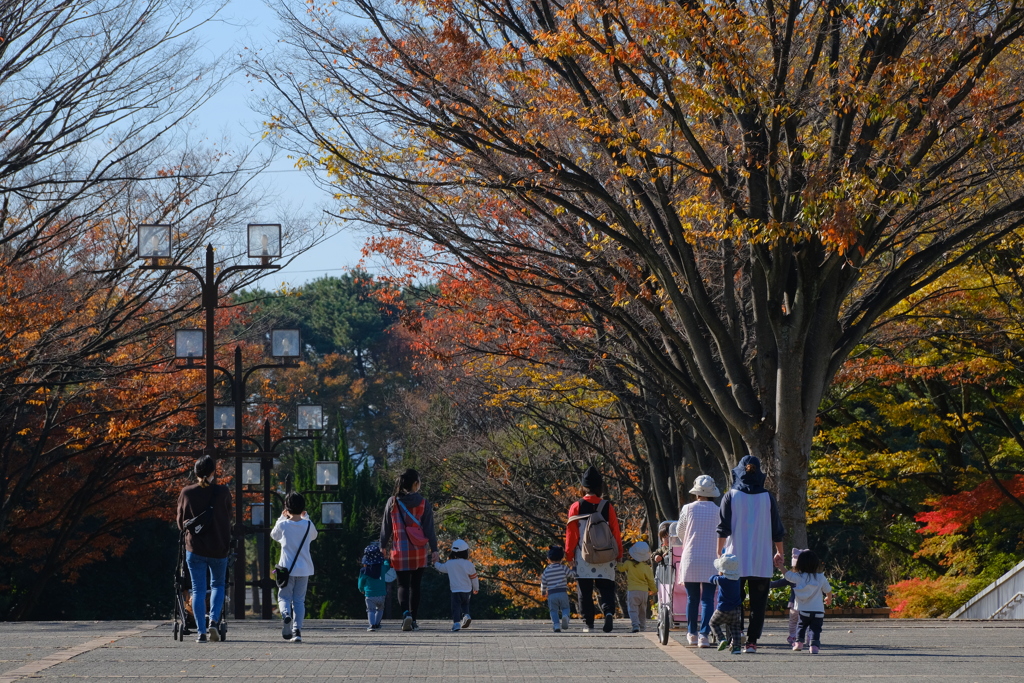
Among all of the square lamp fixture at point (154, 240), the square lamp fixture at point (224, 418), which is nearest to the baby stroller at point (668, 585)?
the square lamp fixture at point (154, 240)

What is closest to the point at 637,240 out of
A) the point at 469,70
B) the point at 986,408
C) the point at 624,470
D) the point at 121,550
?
the point at 469,70

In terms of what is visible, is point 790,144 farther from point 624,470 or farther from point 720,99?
point 624,470

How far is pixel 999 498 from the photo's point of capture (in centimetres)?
1953

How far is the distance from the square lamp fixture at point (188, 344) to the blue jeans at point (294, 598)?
6944mm

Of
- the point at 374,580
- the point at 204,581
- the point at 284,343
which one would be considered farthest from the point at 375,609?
the point at 284,343

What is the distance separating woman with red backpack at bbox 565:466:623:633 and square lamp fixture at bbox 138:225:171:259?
7587mm

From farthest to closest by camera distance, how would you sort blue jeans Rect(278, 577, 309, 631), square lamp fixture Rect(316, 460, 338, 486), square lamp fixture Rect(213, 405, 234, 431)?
square lamp fixture Rect(316, 460, 338, 486), square lamp fixture Rect(213, 405, 234, 431), blue jeans Rect(278, 577, 309, 631)

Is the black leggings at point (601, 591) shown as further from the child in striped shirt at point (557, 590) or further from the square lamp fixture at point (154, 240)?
the square lamp fixture at point (154, 240)

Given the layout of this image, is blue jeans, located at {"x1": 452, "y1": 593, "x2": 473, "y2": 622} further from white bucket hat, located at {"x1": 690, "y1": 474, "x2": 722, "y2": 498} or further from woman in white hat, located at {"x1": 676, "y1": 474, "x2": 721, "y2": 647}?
white bucket hat, located at {"x1": 690, "y1": 474, "x2": 722, "y2": 498}

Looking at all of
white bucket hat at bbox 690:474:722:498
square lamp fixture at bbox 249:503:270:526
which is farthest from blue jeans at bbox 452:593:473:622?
square lamp fixture at bbox 249:503:270:526

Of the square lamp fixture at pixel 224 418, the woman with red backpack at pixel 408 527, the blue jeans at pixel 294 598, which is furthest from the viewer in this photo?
the square lamp fixture at pixel 224 418

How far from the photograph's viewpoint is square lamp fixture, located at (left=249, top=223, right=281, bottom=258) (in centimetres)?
1623

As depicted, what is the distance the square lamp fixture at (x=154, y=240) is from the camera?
52.0 feet

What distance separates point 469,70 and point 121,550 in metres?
22.2
